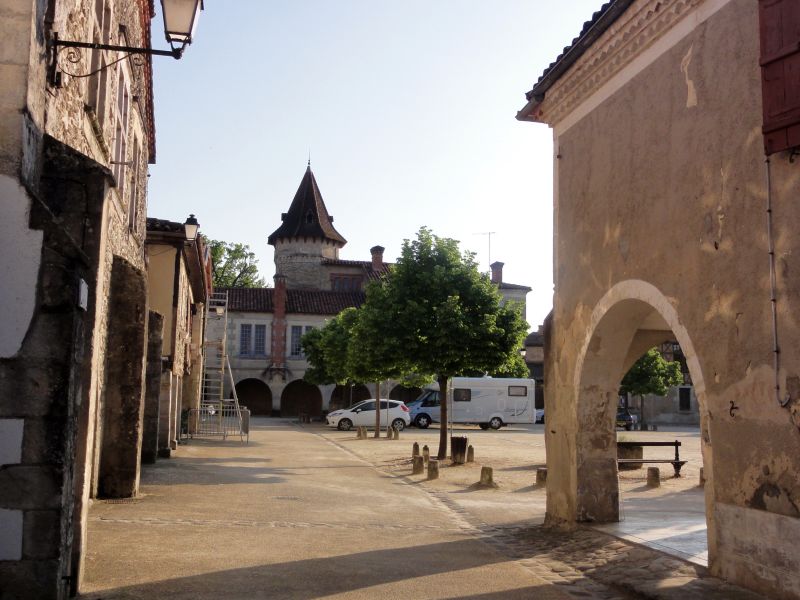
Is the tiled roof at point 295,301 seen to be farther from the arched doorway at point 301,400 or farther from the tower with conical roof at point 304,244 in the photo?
the tower with conical roof at point 304,244

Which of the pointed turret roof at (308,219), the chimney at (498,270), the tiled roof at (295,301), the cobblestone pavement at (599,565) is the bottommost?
the cobblestone pavement at (599,565)

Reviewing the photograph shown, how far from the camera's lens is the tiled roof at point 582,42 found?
29.7 ft

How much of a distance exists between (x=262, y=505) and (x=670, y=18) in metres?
8.17

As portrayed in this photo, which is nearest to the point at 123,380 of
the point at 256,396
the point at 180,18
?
the point at 180,18

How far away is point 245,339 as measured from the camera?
177 ft

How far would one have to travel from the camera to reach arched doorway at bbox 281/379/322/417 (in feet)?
181

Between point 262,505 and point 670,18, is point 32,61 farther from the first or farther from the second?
point 262,505

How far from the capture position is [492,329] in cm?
2069

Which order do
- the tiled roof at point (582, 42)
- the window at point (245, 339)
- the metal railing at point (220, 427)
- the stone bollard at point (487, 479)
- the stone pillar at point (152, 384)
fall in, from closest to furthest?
the tiled roof at point (582, 42)
the stone pillar at point (152, 384)
the stone bollard at point (487, 479)
the metal railing at point (220, 427)
the window at point (245, 339)

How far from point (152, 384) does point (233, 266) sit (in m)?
52.7

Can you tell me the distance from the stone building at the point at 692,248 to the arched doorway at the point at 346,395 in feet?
143

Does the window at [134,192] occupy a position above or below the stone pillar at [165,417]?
above

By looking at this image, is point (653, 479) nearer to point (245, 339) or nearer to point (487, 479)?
point (487, 479)

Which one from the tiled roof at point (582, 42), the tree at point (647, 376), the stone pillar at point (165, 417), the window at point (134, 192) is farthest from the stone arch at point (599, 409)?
the tree at point (647, 376)
